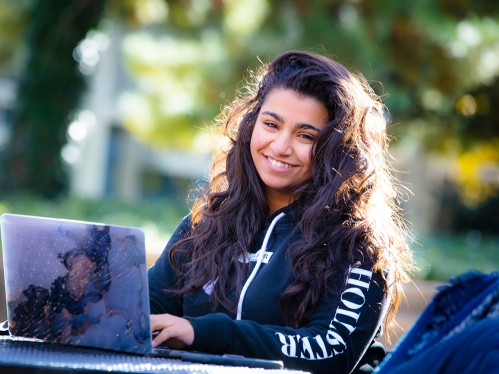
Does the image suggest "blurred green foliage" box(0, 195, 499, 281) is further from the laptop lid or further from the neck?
the laptop lid

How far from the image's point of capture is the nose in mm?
2582

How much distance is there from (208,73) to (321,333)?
6.32 m

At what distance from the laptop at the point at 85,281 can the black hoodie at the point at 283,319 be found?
0.78 ft

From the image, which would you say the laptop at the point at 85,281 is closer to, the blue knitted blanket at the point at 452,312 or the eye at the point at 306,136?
the blue knitted blanket at the point at 452,312

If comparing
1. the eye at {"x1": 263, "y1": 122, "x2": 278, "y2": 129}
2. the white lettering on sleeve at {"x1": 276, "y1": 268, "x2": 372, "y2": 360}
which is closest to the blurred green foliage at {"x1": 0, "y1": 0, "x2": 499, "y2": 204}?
the eye at {"x1": 263, "y1": 122, "x2": 278, "y2": 129}

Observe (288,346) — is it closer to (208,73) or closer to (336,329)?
(336,329)

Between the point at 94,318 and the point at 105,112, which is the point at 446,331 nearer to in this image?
the point at 94,318

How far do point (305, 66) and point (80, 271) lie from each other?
4.24 ft

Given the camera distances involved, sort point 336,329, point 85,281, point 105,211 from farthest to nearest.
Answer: point 105,211 → point 336,329 → point 85,281

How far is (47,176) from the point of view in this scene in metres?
9.70

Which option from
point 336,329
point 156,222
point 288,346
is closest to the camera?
point 288,346

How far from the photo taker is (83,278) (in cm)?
177

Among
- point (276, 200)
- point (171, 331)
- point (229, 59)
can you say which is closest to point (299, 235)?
point (276, 200)

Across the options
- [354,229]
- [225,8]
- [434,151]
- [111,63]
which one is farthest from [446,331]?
[111,63]
